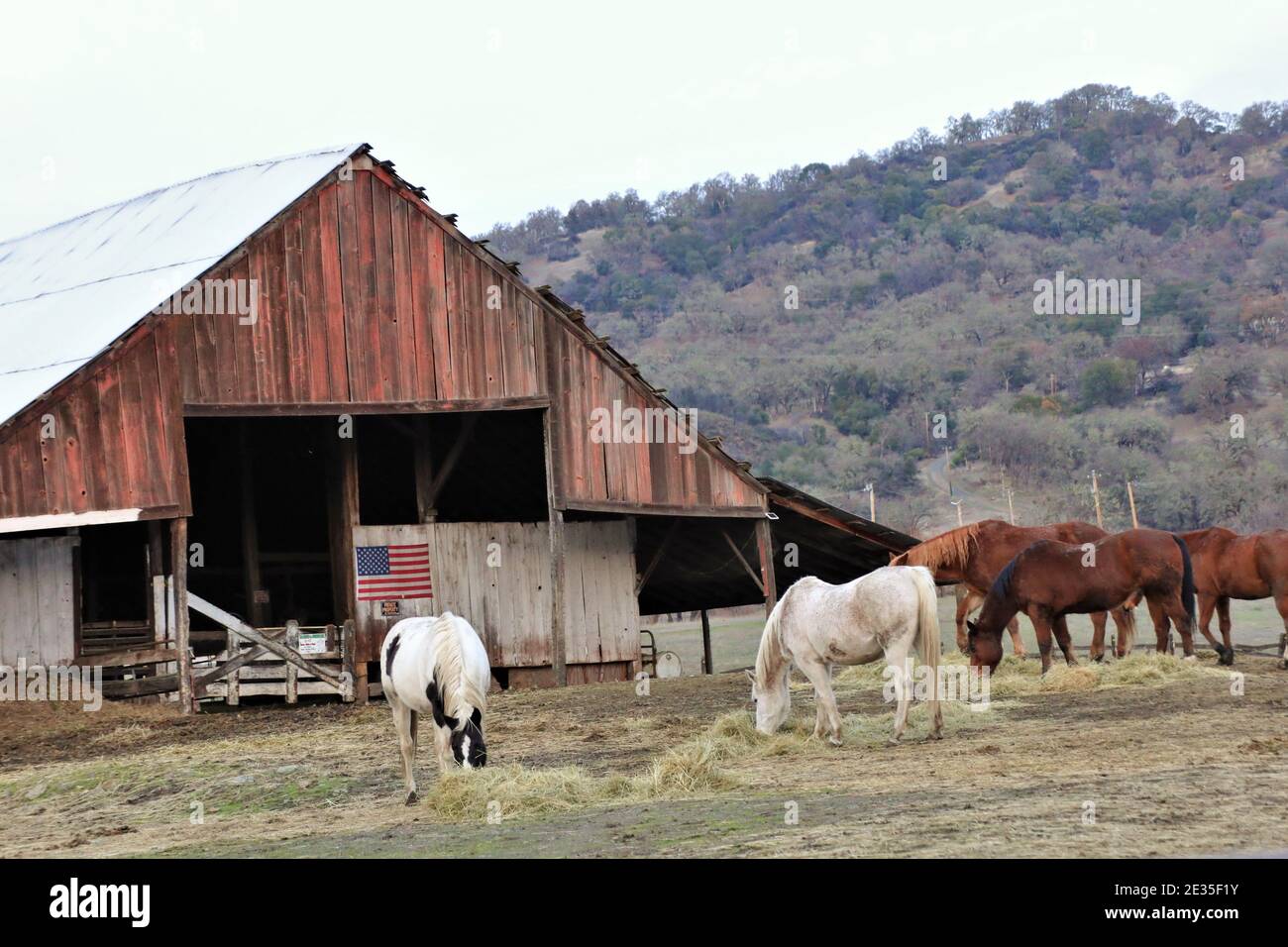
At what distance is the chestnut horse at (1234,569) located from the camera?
25.4 meters

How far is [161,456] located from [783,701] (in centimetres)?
1107

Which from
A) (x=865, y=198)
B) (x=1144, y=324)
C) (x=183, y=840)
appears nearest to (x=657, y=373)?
(x=1144, y=324)

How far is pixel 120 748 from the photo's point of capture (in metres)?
21.7

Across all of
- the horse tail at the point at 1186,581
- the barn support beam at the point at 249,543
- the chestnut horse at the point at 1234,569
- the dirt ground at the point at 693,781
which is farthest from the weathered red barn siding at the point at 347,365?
the horse tail at the point at 1186,581

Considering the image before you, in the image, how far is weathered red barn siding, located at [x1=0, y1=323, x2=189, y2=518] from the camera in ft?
76.4

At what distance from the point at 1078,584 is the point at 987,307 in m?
98.0

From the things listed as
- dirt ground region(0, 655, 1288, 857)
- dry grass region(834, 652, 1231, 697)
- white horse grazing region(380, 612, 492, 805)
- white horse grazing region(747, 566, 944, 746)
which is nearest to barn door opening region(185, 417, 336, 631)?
dirt ground region(0, 655, 1288, 857)

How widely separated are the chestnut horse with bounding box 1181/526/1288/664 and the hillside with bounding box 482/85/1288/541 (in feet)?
71.7

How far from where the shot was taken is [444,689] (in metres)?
14.9

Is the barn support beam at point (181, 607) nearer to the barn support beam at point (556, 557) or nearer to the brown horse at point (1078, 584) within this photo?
the barn support beam at point (556, 557)

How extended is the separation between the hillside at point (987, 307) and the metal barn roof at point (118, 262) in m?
22.0

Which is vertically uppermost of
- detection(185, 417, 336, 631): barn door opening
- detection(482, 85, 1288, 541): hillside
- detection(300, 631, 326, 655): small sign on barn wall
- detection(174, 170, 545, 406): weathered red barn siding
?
detection(482, 85, 1288, 541): hillside

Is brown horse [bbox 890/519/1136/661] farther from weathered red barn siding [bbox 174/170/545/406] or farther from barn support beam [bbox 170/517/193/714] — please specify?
barn support beam [bbox 170/517/193/714]

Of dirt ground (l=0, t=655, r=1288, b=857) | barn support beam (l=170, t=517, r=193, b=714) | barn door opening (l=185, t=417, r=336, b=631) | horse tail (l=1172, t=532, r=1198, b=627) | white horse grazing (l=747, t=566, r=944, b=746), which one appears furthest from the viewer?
barn door opening (l=185, t=417, r=336, b=631)
